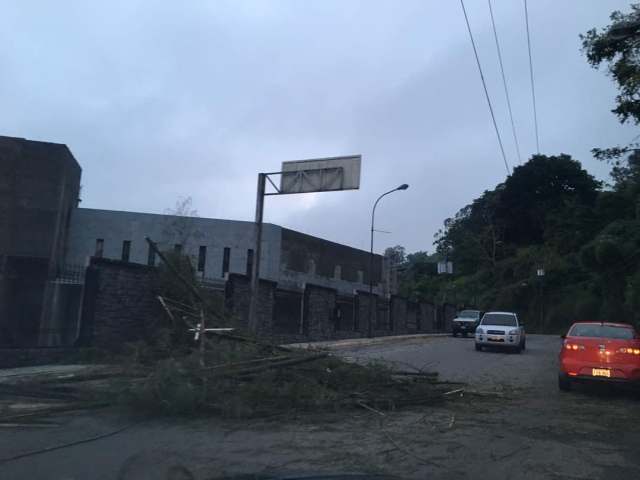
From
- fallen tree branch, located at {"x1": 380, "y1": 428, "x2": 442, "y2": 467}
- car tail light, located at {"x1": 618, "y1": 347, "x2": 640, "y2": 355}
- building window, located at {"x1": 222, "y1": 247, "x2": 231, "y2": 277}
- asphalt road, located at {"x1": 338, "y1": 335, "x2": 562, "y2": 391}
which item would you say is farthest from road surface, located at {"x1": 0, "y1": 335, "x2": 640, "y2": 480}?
building window, located at {"x1": 222, "y1": 247, "x2": 231, "y2": 277}

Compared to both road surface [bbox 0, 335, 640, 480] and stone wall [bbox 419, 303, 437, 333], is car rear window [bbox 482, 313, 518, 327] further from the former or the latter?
stone wall [bbox 419, 303, 437, 333]

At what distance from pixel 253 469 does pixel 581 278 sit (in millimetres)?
62890

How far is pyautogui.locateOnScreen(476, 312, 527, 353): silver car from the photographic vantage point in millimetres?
25406

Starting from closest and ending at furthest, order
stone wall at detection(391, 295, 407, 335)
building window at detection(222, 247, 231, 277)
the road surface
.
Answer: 1. the road surface
2. stone wall at detection(391, 295, 407, 335)
3. building window at detection(222, 247, 231, 277)

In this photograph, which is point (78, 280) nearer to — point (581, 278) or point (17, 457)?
point (17, 457)

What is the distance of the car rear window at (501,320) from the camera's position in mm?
26203

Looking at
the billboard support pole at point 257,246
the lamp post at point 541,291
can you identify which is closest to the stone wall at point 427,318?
the lamp post at point 541,291

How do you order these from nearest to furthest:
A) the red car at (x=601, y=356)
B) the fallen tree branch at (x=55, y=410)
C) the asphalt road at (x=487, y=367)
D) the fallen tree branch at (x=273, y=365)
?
1. the fallen tree branch at (x=55, y=410)
2. the fallen tree branch at (x=273, y=365)
3. the red car at (x=601, y=356)
4. the asphalt road at (x=487, y=367)

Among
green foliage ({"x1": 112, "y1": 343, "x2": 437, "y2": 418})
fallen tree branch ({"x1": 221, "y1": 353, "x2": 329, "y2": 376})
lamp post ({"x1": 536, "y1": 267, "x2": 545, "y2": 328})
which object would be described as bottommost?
green foliage ({"x1": 112, "y1": 343, "x2": 437, "y2": 418})

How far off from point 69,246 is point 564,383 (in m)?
40.8

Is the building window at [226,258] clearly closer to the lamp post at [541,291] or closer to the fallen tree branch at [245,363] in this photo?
the lamp post at [541,291]

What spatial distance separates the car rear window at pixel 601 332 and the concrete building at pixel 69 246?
1191 cm

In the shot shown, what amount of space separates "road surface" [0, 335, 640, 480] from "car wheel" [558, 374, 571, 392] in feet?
4.84

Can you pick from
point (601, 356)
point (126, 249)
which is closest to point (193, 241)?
point (126, 249)
